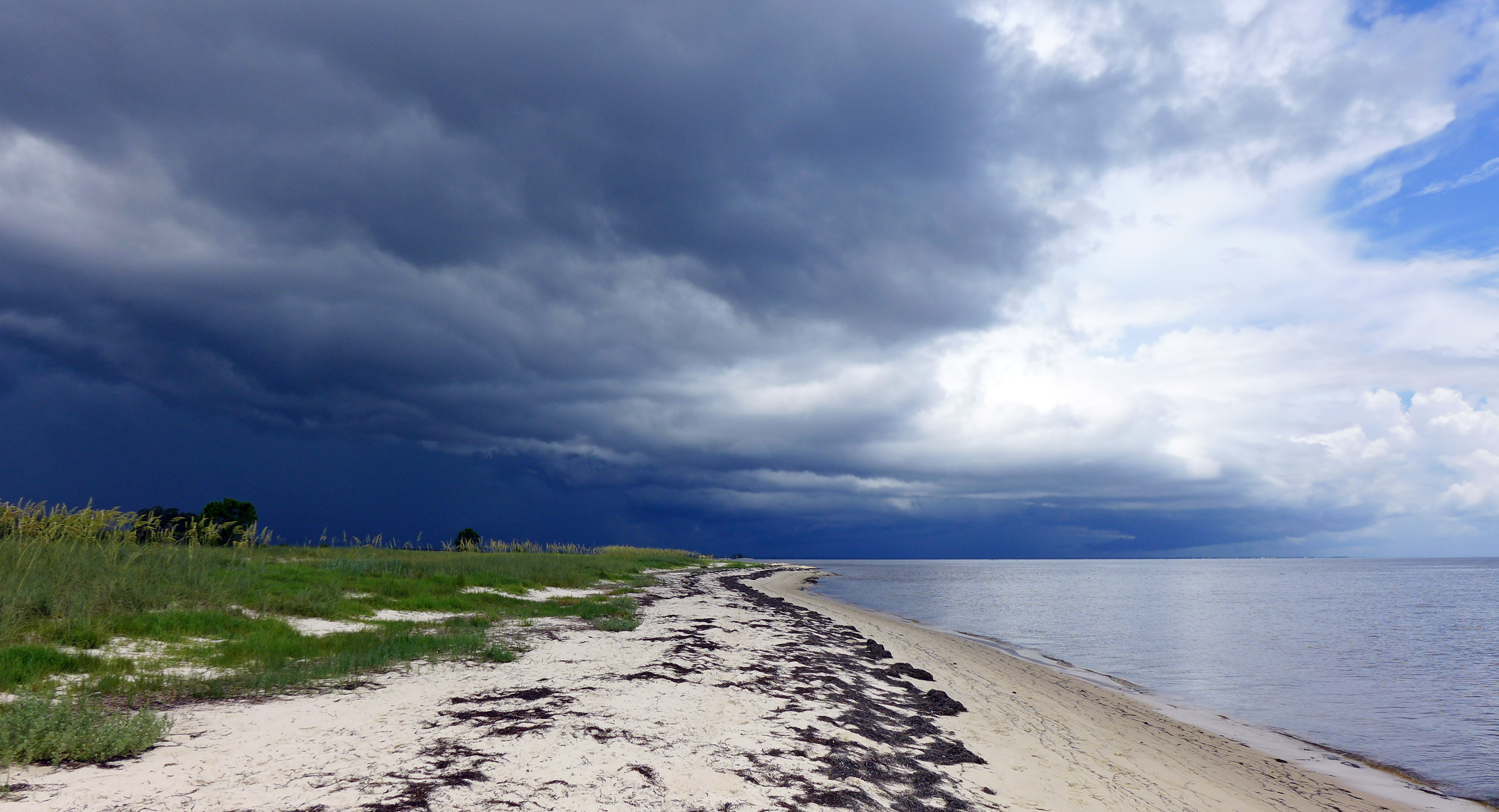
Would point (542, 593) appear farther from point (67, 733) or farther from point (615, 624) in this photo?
point (67, 733)

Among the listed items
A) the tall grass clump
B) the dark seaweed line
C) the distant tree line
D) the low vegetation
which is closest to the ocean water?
the dark seaweed line

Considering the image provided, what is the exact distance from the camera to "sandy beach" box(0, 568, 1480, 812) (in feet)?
21.2

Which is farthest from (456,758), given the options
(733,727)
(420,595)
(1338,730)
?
(1338,730)

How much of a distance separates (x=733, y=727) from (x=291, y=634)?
10.2 metres

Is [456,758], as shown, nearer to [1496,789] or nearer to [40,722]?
[40,722]

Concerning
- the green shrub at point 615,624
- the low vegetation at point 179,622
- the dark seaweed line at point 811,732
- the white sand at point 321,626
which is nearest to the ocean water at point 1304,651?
the dark seaweed line at point 811,732

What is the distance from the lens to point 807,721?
10.4 m

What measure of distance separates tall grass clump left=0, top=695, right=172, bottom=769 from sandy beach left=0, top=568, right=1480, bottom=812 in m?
0.21

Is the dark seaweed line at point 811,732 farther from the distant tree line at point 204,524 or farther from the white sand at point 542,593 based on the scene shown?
the distant tree line at point 204,524

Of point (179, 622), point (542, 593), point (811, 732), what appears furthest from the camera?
point (542, 593)

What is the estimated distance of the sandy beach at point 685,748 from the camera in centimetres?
646

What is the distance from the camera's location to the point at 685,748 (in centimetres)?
852

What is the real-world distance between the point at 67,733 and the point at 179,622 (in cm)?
808

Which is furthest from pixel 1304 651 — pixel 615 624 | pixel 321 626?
pixel 321 626
